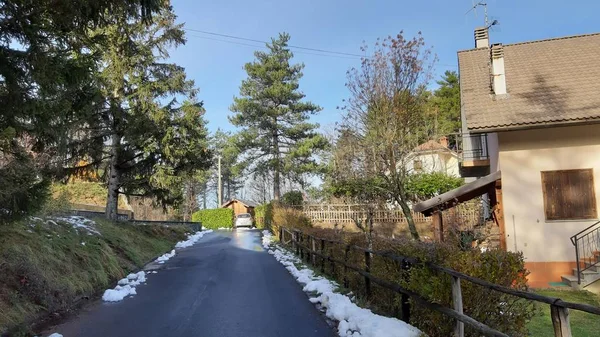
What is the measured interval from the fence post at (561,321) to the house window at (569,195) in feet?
35.4

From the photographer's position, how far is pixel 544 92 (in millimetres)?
14250

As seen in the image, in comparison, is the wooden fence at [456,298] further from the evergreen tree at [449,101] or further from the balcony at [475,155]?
the evergreen tree at [449,101]

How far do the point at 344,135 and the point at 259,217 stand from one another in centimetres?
2734

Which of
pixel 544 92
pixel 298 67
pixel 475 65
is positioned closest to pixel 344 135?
pixel 475 65

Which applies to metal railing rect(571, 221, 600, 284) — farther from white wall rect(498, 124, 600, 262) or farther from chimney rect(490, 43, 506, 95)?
chimney rect(490, 43, 506, 95)

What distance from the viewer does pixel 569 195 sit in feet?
41.6

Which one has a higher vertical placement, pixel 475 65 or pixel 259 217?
pixel 475 65

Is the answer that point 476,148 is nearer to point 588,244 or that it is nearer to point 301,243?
point 588,244

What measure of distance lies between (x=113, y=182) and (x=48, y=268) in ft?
41.5

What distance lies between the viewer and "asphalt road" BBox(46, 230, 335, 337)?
21.5ft

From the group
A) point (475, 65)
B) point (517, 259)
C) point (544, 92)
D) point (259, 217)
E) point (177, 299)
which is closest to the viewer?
point (517, 259)

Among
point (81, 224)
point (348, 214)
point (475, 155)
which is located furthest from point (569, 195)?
point (348, 214)

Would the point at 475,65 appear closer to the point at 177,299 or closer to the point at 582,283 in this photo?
the point at 582,283

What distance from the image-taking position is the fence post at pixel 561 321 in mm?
3139
